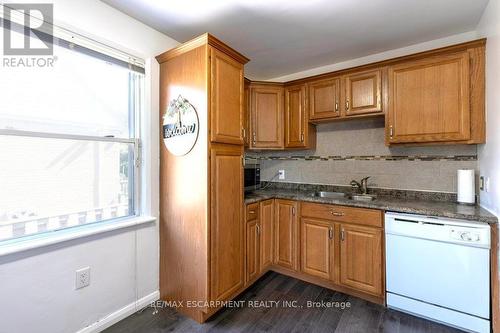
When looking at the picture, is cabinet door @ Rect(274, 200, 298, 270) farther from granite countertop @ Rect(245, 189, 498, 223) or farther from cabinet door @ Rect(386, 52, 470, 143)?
cabinet door @ Rect(386, 52, 470, 143)

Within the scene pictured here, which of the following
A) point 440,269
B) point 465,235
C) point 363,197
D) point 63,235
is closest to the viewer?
point 63,235

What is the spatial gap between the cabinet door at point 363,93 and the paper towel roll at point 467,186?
890 millimetres

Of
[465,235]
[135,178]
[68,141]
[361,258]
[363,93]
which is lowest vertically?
[361,258]

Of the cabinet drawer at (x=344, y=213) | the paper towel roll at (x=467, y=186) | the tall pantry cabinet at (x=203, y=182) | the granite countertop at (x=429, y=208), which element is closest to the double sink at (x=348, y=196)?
the granite countertop at (x=429, y=208)

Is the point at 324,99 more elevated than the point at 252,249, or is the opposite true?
the point at 324,99

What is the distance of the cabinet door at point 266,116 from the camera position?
2.86 m

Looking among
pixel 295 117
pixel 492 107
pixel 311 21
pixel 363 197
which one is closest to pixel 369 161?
pixel 363 197

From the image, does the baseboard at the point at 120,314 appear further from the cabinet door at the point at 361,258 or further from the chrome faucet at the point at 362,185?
the chrome faucet at the point at 362,185

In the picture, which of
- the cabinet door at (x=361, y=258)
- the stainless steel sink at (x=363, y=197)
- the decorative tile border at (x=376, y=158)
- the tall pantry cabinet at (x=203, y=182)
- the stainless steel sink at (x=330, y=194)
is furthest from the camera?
the stainless steel sink at (x=330, y=194)

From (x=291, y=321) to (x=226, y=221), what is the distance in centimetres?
96

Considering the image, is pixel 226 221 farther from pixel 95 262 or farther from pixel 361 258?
pixel 361 258

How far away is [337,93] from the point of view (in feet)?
8.35

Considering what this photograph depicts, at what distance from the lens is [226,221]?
197 cm

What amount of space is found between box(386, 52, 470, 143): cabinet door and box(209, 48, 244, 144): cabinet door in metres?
1.46
